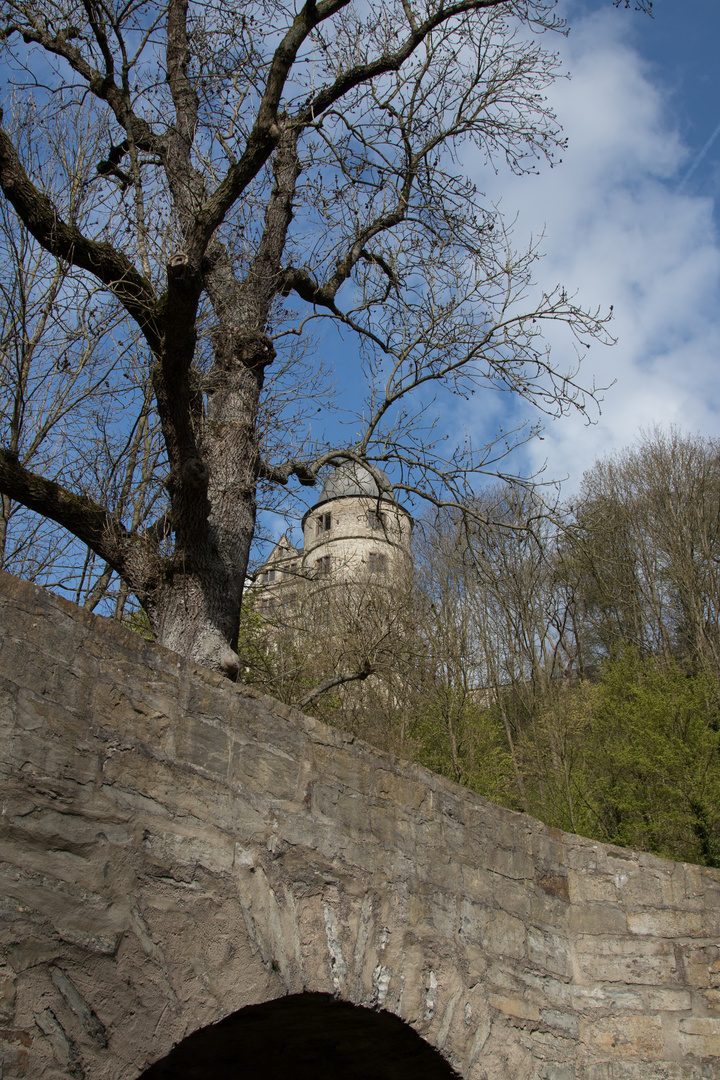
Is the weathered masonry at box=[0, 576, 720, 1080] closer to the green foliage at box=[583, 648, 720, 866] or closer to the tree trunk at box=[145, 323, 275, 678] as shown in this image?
the tree trunk at box=[145, 323, 275, 678]

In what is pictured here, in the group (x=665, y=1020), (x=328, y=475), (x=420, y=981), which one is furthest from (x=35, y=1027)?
(x=328, y=475)

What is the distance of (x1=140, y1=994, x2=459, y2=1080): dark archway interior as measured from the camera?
3.56 metres

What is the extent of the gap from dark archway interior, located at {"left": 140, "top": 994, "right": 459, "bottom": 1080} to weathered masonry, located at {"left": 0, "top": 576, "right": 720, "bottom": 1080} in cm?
2

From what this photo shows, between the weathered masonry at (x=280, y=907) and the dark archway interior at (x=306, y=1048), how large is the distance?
0.06ft

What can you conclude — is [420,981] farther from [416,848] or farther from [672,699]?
[672,699]

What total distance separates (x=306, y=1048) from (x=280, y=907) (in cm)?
148

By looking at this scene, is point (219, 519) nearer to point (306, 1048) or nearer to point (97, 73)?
point (306, 1048)

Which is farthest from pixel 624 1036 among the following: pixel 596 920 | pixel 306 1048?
pixel 306 1048

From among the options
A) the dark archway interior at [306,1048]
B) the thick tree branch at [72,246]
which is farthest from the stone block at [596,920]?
the thick tree branch at [72,246]

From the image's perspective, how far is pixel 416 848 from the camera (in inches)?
150

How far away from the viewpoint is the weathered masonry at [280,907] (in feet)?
7.95

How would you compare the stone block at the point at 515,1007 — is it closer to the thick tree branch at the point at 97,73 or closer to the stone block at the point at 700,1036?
the stone block at the point at 700,1036

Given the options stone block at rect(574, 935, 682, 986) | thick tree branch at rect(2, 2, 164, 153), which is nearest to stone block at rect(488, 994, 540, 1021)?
stone block at rect(574, 935, 682, 986)

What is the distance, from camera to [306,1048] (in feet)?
13.4
